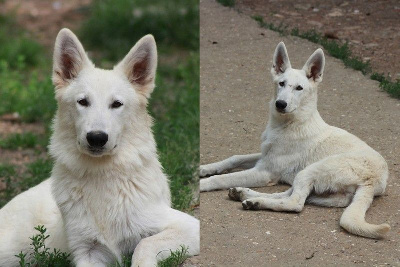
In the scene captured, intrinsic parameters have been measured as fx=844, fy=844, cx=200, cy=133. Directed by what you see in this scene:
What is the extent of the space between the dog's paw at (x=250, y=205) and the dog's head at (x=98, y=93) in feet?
3.14

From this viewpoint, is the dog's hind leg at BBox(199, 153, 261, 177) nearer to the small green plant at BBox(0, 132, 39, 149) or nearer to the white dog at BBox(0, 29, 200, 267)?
the white dog at BBox(0, 29, 200, 267)

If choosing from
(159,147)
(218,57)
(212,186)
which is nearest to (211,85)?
(218,57)

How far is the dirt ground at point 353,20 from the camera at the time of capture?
243 inches

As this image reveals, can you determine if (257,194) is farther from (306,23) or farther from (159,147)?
(159,147)

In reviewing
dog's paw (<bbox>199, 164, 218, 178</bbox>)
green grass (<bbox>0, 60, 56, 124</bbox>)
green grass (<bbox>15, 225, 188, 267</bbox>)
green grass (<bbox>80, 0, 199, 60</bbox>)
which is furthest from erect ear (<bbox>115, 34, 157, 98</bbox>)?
green grass (<bbox>80, 0, 199, 60</bbox>)

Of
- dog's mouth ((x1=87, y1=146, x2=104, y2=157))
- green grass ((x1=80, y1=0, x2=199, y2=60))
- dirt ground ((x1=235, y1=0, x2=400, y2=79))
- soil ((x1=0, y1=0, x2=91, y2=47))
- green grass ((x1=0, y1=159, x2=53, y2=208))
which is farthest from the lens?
soil ((x1=0, y1=0, x2=91, y2=47))

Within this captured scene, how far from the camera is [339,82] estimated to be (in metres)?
5.94

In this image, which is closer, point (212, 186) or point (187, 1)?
point (212, 186)

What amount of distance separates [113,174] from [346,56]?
1.88 meters

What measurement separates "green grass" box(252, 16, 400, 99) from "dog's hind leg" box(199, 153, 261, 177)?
91 cm

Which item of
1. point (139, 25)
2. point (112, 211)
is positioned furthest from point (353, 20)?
point (139, 25)

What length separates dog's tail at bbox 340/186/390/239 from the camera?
222 inches

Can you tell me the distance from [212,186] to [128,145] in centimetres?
69

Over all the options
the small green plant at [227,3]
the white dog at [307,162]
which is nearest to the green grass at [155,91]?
the white dog at [307,162]
